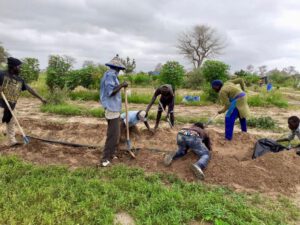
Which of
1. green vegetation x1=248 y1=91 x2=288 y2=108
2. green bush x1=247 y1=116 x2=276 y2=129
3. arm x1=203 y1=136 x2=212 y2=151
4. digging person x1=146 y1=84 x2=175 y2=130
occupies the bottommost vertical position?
green bush x1=247 y1=116 x2=276 y2=129

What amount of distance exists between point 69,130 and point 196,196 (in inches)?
162

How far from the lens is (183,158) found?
14.8ft

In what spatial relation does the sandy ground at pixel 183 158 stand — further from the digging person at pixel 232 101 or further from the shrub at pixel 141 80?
the shrub at pixel 141 80

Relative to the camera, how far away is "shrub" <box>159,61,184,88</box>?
499 inches

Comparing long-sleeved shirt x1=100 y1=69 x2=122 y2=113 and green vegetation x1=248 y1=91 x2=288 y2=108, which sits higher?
long-sleeved shirt x1=100 y1=69 x2=122 y2=113

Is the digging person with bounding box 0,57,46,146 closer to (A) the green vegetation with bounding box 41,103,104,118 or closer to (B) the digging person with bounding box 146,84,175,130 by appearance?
(B) the digging person with bounding box 146,84,175,130

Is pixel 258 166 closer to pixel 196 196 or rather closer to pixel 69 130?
pixel 196 196

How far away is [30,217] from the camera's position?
2871 millimetres

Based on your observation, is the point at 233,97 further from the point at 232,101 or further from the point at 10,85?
the point at 10,85

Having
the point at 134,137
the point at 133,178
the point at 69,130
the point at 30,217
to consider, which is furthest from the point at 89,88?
the point at 30,217

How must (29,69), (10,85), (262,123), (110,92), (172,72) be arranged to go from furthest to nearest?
(29,69)
(172,72)
(262,123)
(10,85)
(110,92)

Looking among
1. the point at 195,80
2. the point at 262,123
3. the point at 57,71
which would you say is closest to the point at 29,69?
the point at 57,71

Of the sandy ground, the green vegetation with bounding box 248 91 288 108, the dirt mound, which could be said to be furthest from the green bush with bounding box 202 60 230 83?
the dirt mound

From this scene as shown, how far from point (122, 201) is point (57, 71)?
420 inches
